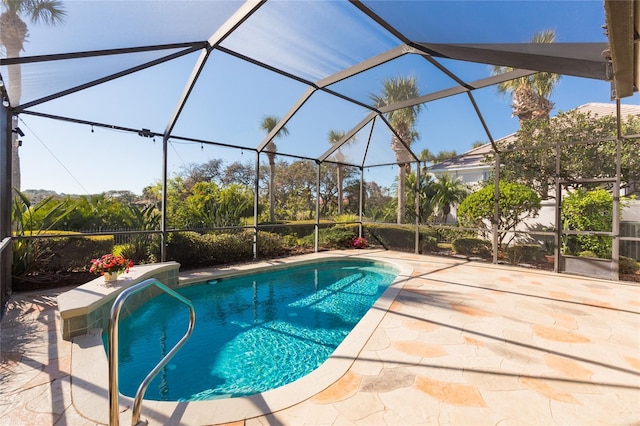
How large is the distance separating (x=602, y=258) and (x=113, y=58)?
35.2 ft

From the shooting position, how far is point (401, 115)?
14.2m

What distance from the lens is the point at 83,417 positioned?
2.09m

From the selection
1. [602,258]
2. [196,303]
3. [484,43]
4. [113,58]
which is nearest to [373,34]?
[484,43]

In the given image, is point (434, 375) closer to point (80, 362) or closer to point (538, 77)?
point (80, 362)

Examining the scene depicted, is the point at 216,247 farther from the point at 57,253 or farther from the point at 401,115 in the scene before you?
the point at 401,115

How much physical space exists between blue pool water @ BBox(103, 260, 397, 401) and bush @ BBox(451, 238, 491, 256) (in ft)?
13.5

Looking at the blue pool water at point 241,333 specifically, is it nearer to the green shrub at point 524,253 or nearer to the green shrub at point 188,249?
the green shrub at point 188,249

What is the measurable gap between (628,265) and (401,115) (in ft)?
33.5

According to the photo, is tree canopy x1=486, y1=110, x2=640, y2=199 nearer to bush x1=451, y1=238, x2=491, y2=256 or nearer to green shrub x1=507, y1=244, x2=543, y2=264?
green shrub x1=507, y1=244, x2=543, y2=264

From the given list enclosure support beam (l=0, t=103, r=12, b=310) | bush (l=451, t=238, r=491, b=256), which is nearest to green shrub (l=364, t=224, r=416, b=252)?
bush (l=451, t=238, r=491, b=256)

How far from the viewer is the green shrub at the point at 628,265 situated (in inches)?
262

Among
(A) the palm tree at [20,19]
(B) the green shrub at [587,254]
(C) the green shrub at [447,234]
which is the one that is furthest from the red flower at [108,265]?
(B) the green shrub at [587,254]

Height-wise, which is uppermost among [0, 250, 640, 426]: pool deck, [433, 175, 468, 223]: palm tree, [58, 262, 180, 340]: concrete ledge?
[433, 175, 468, 223]: palm tree

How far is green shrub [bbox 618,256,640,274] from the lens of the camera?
6660mm
